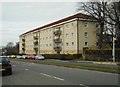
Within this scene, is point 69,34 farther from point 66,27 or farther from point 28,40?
point 28,40

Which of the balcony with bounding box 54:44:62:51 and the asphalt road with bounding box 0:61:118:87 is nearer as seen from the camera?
the asphalt road with bounding box 0:61:118:87

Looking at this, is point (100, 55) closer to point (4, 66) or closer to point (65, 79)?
point (4, 66)

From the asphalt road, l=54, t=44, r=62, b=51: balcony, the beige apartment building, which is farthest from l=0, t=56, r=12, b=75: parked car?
l=54, t=44, r=62, b=51: balcony

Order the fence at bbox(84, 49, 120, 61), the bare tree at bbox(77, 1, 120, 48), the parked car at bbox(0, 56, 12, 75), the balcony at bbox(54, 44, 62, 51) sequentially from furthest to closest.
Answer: the balcony at bbox(54, 44, 62, 51) < the bare tree at bbox(77, 1, 120, 48) < the fence at bbox(84, 49, 120, 61) < the parked car at bbox(0, 56, 12, 75)

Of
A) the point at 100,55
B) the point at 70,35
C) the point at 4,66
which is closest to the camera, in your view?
the point at 4,66

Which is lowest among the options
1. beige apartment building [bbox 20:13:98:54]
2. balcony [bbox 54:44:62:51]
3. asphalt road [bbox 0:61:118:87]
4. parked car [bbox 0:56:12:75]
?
asphalt road [bbox 0:61:118:87]

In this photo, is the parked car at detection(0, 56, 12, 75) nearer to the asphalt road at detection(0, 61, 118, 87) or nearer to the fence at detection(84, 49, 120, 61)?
the asphalt road at detection(0, 61, 118, 87)

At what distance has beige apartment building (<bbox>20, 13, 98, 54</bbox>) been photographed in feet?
252

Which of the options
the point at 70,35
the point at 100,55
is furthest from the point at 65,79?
the point at 70,35

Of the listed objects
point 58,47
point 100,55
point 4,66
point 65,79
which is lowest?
point 65,79

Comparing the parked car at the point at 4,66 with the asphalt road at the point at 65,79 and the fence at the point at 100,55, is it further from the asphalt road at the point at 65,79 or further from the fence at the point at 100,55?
the fence at the point at 100,55

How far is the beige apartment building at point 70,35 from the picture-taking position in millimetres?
76938

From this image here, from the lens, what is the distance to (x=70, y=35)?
81.2 meters

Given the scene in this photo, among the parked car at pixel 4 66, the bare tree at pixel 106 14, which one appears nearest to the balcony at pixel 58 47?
the bare tree at pixel 106 14
